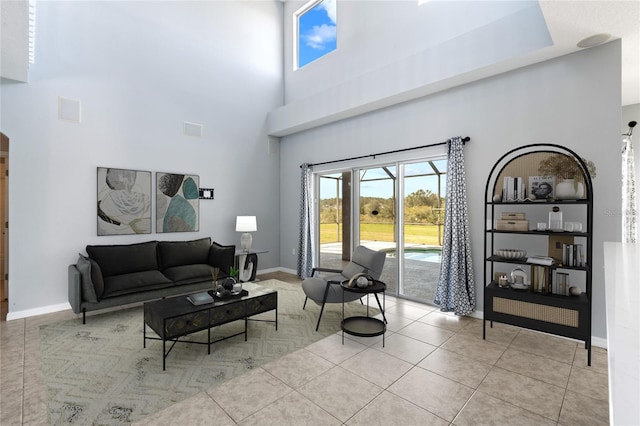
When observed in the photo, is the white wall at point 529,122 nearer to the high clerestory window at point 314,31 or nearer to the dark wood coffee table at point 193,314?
the high clerestory window at point 314,31

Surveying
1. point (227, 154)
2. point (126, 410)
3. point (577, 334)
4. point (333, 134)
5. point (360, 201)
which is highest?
point (333, 134)

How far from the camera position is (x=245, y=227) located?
18.7 feet

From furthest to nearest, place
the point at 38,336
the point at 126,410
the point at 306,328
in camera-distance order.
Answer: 1. the point at 306,328
2. the point at 38,336
3. the point at 126,410

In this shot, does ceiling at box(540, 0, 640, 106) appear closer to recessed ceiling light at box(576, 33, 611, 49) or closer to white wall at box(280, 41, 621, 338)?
recessed ceiling light at box(576, 33, 611, 49)

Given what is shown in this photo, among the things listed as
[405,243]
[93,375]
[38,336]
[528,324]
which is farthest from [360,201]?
[38,336]

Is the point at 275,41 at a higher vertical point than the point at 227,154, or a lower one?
higher

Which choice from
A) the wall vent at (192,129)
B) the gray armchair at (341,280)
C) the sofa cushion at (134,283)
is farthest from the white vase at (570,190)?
the wall vent at (192,129)

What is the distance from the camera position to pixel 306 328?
145 inches

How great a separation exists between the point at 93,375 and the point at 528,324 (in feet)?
13.4

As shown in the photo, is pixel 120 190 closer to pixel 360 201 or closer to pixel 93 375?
pixel 93 375

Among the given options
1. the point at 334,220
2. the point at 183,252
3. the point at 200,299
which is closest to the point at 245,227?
the point at 183,252

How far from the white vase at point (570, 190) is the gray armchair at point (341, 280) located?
77.2 inches

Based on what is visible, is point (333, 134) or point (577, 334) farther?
point (333, 134)

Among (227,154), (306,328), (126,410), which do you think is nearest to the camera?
(126,410)
